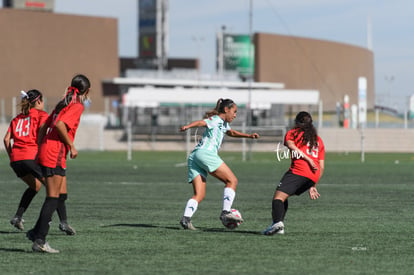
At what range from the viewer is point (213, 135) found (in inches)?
456

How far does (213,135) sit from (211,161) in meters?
0.37

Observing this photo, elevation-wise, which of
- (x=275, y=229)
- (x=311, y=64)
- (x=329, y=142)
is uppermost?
(x=311, y=64)

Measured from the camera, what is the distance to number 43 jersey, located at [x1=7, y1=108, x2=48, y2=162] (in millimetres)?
11637

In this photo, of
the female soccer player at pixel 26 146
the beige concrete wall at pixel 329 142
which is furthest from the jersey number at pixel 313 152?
the beige concrete wall at pixel 329 142

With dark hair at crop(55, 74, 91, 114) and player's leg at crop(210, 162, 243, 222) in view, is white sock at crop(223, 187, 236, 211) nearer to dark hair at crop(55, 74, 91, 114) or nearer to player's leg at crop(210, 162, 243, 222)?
player's leg at crop(210, 162, 243, 222)

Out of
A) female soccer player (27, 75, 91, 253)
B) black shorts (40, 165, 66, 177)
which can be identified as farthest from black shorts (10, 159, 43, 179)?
black shorts (40, 165, 66, 177)

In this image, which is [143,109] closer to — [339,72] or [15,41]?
[15,41]

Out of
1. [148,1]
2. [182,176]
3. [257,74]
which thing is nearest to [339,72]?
[257,74]

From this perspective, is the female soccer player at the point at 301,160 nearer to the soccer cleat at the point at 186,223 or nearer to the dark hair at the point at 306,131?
the dark hair at the point at 306,131

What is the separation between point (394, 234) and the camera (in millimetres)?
11008

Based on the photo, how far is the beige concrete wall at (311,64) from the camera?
117 metres

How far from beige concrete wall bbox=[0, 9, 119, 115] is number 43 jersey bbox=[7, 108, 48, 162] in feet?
238

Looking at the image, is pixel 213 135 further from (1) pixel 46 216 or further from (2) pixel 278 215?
(1) pixel 46 216

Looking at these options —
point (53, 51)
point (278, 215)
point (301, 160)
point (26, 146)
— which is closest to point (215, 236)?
point (278, 215)
